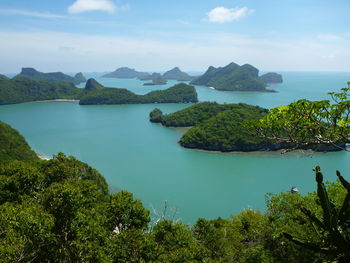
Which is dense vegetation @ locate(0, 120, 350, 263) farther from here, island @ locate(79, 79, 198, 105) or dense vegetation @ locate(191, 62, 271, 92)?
dense vegetation @ locate(191, 62, 271, 92)

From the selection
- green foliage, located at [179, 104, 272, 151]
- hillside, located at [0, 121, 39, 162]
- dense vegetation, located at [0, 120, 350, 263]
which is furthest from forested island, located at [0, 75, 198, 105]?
dense vegetation, located at [0, 120, 350, 263]

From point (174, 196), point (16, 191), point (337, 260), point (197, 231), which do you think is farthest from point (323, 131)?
point (174, 196)

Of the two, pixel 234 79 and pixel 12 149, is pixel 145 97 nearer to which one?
pixel 234 79

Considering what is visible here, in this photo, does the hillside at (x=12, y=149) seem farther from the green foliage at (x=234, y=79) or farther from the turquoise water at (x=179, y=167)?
the green foliage at (x=234, y=79)

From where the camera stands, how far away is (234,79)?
5999 inches

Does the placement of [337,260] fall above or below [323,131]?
below

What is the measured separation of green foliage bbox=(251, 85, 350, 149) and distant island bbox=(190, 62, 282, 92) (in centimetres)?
13295

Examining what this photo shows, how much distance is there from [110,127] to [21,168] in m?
47.7

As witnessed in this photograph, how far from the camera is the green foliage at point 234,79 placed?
139 meters

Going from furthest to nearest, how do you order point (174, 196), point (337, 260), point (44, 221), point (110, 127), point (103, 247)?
point (110, 127)
point (174, 196)
point (103, 247)
point (44, 221)
point (337, 260)

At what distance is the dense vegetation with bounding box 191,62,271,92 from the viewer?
456 feet

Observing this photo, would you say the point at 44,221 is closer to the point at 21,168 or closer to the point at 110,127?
the point at 21,168

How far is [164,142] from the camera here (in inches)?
1903

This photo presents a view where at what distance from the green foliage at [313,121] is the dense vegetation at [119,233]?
1466mm
